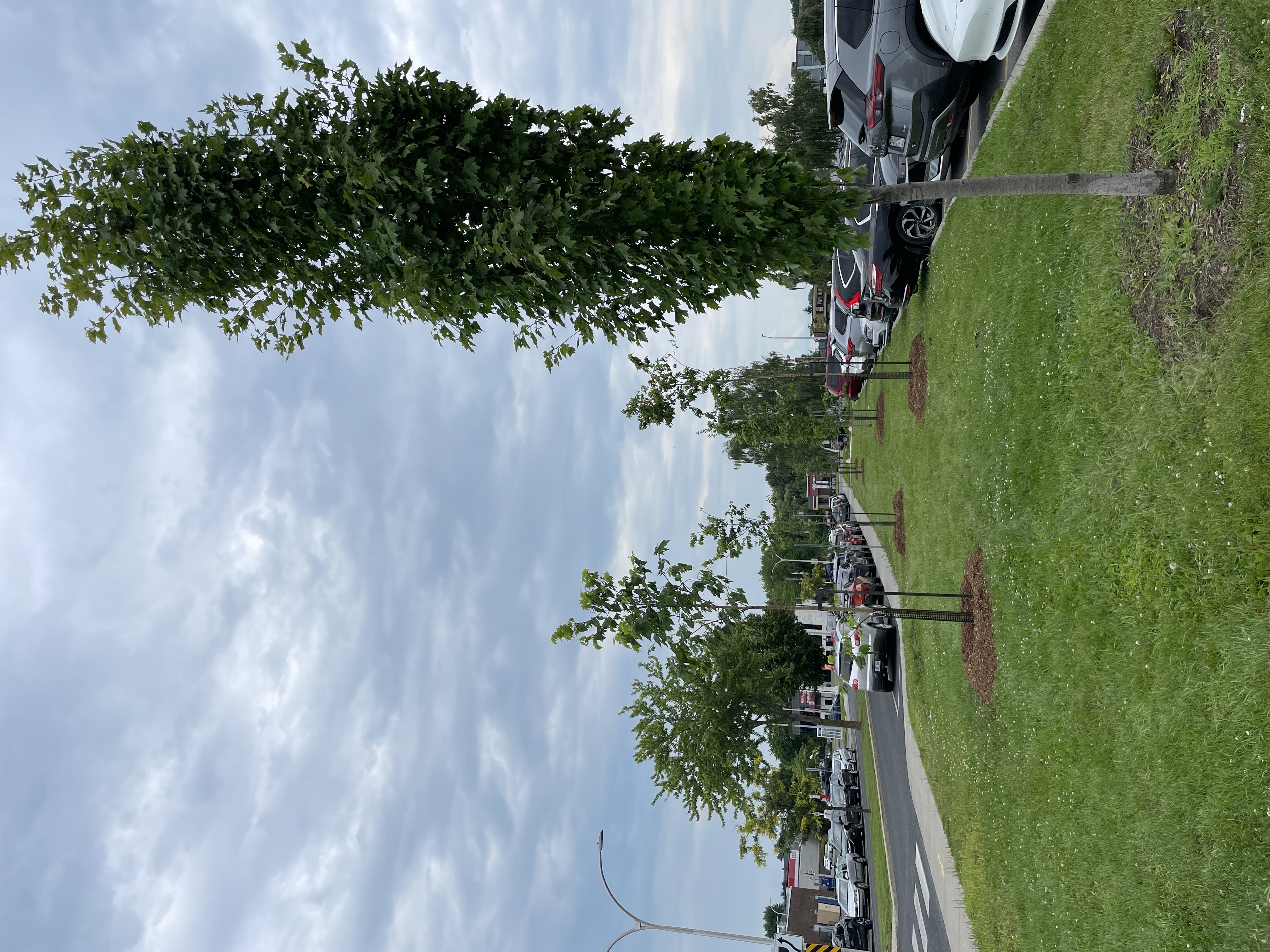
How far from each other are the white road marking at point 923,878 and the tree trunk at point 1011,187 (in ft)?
52.6

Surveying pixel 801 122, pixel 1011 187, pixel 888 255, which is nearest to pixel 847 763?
pixel 888 255

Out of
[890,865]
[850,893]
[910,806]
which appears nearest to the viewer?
[910,806]

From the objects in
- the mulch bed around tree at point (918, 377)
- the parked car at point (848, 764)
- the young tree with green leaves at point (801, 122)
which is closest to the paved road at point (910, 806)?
the mulch bed around tree at point (918, 377)

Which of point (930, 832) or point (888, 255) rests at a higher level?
point (888, 255)

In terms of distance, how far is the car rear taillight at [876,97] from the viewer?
44.1 feet

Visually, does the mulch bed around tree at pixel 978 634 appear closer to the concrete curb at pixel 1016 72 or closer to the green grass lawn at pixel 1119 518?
the green grass lawn at pixel 1119 518

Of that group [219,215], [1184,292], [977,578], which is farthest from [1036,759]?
[219,215]

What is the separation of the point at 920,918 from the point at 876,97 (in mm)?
19595

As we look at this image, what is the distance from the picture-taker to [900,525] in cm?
2034

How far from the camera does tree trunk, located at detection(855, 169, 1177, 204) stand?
22.1ft

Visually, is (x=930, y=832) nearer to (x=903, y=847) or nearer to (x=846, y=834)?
(x=903, y=847)

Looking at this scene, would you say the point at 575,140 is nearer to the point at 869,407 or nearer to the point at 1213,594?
the point at 1213,594

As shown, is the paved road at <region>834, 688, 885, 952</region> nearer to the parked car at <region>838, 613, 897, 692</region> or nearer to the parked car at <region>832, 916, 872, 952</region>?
the parked car at <region>832, 916, 872, 952</region>

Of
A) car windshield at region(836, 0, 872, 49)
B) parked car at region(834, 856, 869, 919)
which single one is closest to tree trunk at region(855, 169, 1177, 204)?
car windshield at region(836, 0, 872, 49)
